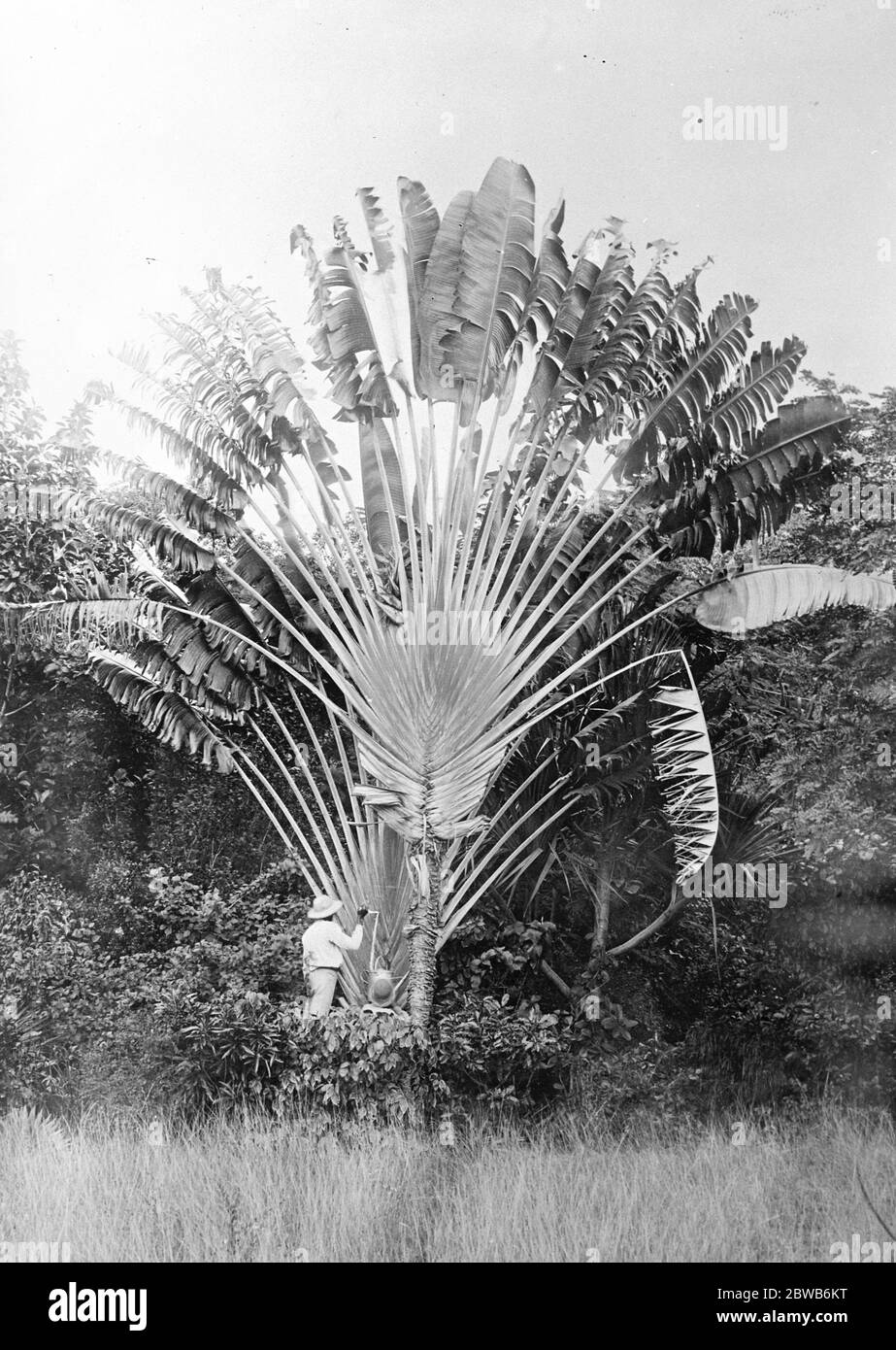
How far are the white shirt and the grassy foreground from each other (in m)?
0.57

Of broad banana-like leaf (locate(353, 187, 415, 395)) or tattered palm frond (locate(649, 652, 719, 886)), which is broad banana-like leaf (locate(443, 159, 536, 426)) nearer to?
broad banana-like leaf (locate(353, 187, 415, 395))

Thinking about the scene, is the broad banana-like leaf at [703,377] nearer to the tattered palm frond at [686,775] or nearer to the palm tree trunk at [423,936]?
the tattered palm frond at [686,775]

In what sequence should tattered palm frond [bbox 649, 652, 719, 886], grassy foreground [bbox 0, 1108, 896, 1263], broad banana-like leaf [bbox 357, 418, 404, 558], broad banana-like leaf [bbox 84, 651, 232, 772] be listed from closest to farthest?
grassy foreground [bbox 0, 1108, 896, 1263], tattered palm frond [bbox 649, 652, 719, 886], broad banana-like leaf [bbox 357, 418, 404, 558], broad banana-like leaf [bbox 84, 651, 232, 772]

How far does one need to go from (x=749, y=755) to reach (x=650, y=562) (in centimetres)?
89

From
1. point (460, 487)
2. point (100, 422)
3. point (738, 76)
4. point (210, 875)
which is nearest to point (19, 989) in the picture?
point (210, 875)

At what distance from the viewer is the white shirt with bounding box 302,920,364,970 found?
3785 millimetres

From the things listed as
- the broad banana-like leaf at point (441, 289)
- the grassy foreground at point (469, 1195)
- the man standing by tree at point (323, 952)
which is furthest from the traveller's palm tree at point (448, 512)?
the grassy foreground at point (469, 1195)

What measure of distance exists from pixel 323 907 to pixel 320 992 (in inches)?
12.1

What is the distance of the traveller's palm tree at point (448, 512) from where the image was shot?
383 cm

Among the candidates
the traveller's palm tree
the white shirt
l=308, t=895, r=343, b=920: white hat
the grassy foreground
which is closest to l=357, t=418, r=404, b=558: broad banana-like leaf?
the traveller's palm tree

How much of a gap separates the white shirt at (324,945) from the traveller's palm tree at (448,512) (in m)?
0.12

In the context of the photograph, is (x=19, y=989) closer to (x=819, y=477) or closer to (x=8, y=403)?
(x=8, y=403)

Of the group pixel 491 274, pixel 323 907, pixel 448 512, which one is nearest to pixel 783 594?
pixel 448 512

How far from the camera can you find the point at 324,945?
380cm
